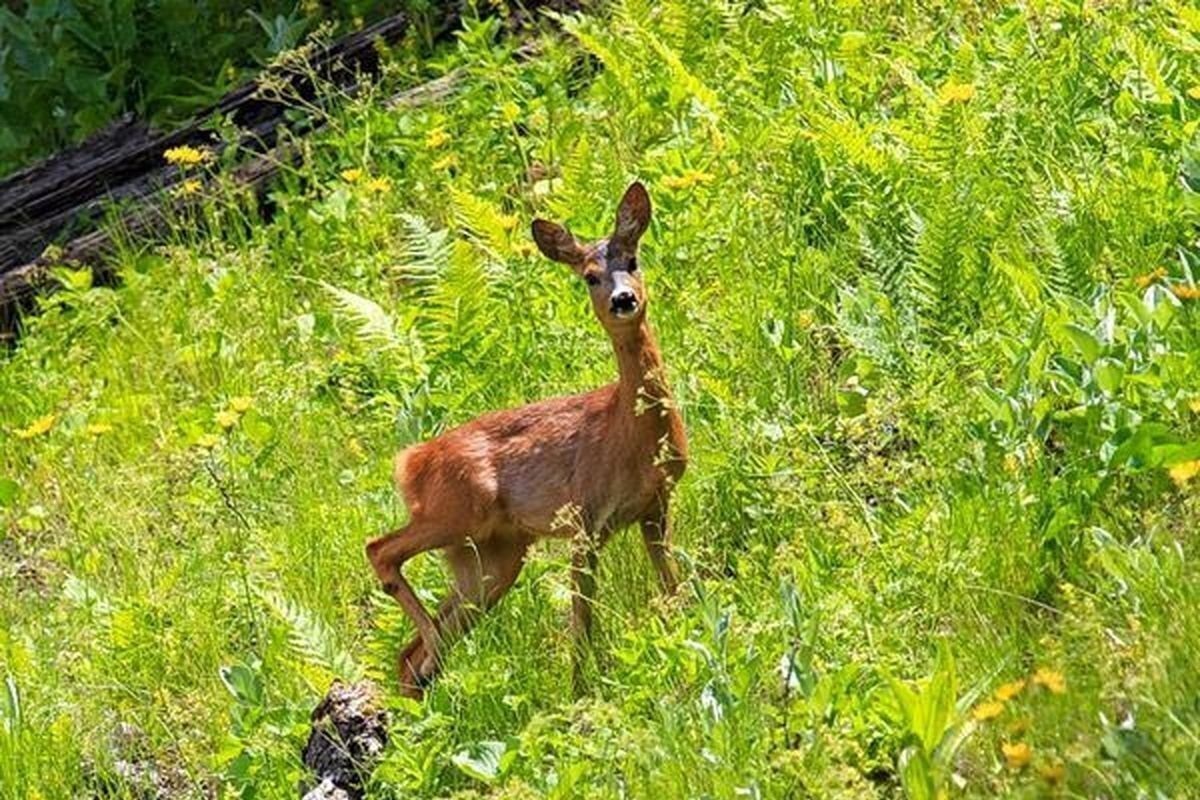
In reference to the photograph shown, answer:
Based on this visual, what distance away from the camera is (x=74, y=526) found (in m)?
8.84

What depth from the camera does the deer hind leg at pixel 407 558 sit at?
277 inches

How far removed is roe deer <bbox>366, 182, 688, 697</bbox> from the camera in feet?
21.9

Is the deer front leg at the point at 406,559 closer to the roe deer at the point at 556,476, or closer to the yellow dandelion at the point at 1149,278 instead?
the roe deer at the point at 556,476

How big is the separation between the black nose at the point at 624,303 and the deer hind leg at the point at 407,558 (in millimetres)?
905

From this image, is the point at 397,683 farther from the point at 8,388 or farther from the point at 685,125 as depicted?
the point at 8,388

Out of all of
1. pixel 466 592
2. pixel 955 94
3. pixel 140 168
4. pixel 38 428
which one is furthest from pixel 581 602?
pixel 140 168

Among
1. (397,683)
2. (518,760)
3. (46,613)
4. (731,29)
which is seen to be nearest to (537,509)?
(397,683)

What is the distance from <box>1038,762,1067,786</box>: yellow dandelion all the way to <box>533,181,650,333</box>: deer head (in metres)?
2.46

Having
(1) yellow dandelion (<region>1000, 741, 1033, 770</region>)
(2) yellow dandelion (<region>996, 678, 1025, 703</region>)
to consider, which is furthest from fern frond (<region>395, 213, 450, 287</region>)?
(1) yellow dandelion (<region>1000, 741, 1033, 770</region>)

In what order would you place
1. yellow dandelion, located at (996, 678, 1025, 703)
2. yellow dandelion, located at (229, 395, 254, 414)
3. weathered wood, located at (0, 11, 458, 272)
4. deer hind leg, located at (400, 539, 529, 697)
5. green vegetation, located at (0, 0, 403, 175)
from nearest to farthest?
yellow dandelion, located at (996, 678, 1025, 703)
deer hind leg, located at (400, 539, 529, 697)
yellow dandelion, located at (229, 395, 254, 414)
weathered wood, located at (0, 11, 458, 272)
green vegetation, located at (0, 0, 403, 175)

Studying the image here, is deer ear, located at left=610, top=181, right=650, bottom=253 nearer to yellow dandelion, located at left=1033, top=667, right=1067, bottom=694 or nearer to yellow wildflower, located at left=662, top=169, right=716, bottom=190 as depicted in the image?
yellow wildflower, located at left=662, top=169, right=716, bottom=190

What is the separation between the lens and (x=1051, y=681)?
4488 millimetres

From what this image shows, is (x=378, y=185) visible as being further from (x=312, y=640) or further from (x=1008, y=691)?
(x=1008, y=691)

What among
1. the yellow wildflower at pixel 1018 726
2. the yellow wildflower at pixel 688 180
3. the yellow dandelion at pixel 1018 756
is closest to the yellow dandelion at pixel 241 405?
the yellow wildflower at pixel 688 180
